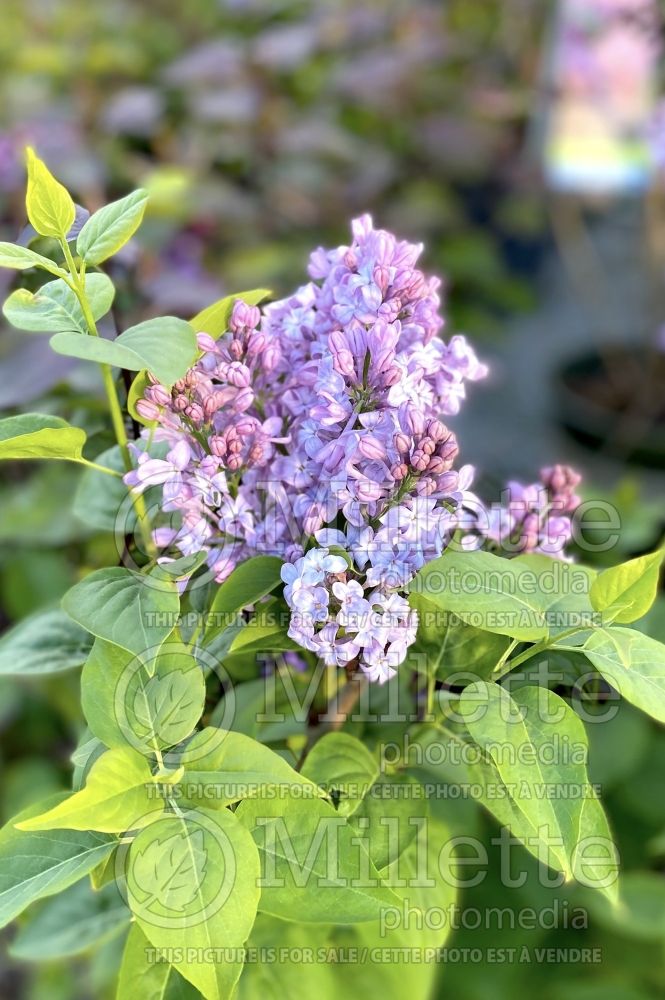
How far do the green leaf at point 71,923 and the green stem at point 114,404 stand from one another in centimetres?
23

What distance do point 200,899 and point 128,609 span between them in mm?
112

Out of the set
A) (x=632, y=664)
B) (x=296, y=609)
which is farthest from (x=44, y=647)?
(x=632, y=664)

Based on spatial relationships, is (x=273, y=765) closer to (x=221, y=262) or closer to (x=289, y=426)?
(x=289, y=426)

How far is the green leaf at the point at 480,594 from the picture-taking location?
0.35m

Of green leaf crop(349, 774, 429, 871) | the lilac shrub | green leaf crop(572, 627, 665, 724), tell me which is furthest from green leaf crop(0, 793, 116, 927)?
green leaf crop(572, 627, 665, 724)

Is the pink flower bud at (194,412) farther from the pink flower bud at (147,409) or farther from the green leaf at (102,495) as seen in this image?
the green leaf at (102,495)

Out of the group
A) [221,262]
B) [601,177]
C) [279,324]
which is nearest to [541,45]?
[601,177]

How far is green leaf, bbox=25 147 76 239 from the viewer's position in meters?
0.38

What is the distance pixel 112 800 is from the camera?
35 centimetres

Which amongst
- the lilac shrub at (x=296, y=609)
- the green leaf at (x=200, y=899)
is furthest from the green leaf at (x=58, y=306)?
the green leaf at (x=200, y=899)

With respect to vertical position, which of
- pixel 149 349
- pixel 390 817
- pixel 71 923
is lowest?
pixel 71 923

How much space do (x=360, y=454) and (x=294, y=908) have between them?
18 centimetres

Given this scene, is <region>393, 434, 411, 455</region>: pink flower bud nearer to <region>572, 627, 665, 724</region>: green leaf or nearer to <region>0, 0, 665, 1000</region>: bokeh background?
<region>572, 627, 665, 724</region>: green leaf

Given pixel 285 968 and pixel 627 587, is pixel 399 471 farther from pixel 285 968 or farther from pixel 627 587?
pixel 285 968
